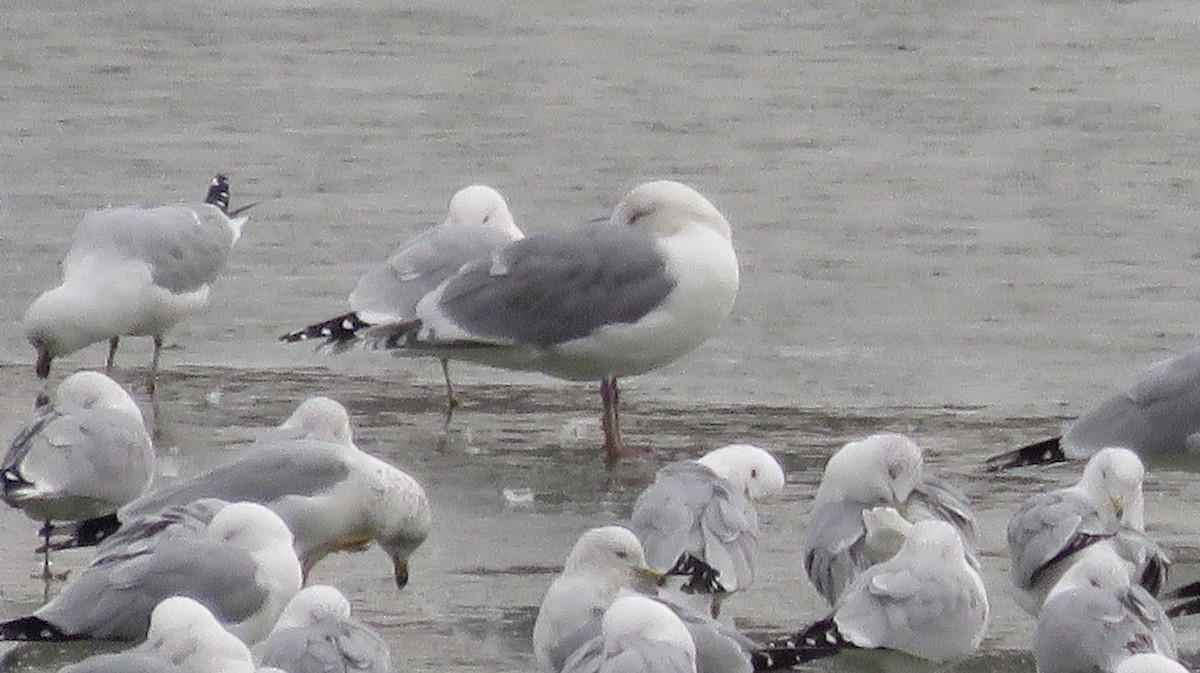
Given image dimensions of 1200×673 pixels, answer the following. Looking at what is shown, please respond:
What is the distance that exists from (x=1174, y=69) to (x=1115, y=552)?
39.6 ft

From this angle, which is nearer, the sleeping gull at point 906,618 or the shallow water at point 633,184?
the sleeping gull at point 906,618

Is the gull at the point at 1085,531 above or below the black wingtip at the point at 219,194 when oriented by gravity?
below

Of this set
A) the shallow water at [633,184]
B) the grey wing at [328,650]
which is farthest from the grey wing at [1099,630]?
the grey wing at [328,650]

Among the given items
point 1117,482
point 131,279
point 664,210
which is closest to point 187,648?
point 1117,482

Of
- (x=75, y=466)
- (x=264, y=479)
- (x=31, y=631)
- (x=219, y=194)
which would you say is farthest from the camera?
(x=219, y=194)

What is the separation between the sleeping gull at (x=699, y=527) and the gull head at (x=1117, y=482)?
3.22ft

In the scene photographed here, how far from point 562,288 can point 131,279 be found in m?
2.05

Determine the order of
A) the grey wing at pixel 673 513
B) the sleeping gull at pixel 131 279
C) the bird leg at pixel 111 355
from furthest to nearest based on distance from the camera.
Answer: the bird leg at pixel 111 355, the sleeping gull at pixel 131 279, the grey wing at pixel 673 513

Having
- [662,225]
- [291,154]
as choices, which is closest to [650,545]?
[662,225]

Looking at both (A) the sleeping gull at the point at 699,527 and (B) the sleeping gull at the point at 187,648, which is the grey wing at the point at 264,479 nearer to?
(A) the sleeping gull at the point at 699,527

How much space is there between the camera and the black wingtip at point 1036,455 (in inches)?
370

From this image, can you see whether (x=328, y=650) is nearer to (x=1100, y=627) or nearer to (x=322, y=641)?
(x=322, y=641)

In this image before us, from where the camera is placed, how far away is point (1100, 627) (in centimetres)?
697

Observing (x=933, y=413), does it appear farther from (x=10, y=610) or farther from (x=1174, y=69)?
(x=1174, y=69)
